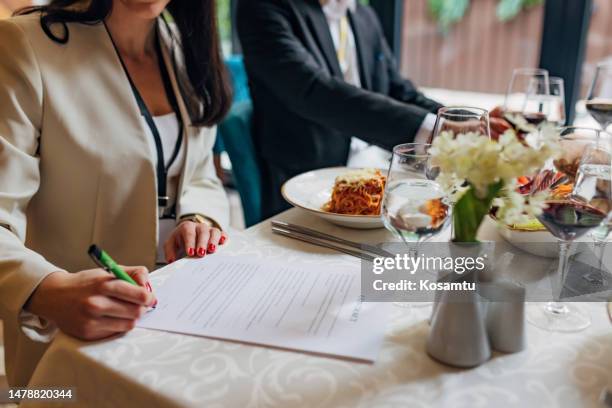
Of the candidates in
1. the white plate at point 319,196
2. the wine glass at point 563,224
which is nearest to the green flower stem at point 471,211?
the wine glass at point 563,224

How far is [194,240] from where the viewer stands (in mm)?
1021

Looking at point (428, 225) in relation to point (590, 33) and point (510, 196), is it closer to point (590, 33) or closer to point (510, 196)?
point (510, 196)

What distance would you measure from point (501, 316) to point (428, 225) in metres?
0.14

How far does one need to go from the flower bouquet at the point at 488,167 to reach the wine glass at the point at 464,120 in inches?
8.3

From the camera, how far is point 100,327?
693 millimetres

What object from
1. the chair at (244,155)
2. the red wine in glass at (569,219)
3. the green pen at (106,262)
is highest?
the red wine in glass at (569,219)

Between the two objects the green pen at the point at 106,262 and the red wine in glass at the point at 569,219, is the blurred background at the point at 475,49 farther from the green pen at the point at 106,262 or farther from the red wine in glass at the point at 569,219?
the red wine in glass at the point at 569,219

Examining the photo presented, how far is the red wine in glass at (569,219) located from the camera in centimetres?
70

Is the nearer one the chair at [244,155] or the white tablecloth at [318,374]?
the white tablecloth at [318,374]

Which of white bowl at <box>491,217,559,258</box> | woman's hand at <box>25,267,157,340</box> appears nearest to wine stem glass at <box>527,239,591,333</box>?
white bowl at <box>491,217,559,258</box>

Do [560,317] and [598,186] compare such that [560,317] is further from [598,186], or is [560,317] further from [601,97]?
[601,97]

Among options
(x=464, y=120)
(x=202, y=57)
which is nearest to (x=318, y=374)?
(x=464, y=120)

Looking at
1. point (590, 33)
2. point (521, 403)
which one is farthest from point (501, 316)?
point (590, 33)

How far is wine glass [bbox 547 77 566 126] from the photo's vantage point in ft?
4.44
